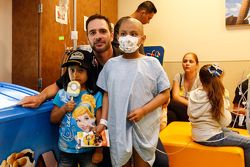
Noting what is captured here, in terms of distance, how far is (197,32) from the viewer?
3305 mm

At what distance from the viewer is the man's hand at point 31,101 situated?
1236 mm

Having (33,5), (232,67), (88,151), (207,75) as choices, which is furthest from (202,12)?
(88,151)

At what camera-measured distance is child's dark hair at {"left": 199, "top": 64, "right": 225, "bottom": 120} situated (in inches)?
66.5

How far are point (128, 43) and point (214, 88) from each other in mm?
799

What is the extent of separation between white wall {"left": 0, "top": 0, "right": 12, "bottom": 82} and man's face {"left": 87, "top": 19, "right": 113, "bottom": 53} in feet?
3.70

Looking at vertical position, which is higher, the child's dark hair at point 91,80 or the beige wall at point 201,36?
the beige wall at point 201,36

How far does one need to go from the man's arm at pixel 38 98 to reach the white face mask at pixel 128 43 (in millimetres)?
466

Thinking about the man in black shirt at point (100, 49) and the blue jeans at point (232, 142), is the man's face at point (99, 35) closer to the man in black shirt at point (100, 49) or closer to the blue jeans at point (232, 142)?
the man in black shirt at point (100, 49)

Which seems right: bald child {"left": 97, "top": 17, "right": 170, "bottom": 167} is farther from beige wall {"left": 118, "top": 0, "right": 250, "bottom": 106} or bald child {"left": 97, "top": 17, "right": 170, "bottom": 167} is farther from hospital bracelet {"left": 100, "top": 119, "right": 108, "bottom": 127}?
beige wall {"left": 118, "top": 0, "right": 250, "bottom": 106}

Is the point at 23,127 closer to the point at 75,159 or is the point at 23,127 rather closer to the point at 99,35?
the point at 75,159

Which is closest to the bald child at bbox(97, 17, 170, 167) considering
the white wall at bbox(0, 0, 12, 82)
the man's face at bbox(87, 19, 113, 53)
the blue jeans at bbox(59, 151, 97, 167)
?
the blue jeans at bbox(59, 151, 97, 167)

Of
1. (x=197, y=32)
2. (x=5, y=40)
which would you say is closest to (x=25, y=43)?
(x=5, y=40)

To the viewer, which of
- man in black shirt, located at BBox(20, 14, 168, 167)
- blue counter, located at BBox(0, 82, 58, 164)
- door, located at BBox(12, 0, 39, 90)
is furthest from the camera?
door, located at BBox(12, 0, 39, 90)

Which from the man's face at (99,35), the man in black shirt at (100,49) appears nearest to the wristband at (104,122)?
the man in black shirt at (100,49)
